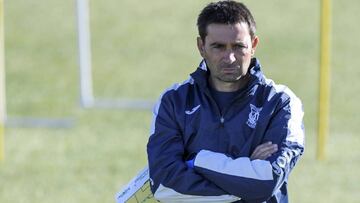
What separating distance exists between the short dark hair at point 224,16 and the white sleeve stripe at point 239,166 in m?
0.54

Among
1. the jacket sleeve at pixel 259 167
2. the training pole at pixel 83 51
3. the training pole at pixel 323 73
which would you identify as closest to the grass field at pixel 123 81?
the training pole at pixel 323 73

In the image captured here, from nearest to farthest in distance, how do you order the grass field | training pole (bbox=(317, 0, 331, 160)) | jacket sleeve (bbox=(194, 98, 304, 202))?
jacket sleeve (bbox=(194, 98, 304, 202)) → the grass field → training pole (bbox=(317, 0, 331, 160))

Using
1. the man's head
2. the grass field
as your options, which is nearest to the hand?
the man's head

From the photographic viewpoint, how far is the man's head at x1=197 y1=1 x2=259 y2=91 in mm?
4992

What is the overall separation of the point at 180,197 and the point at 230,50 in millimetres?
680

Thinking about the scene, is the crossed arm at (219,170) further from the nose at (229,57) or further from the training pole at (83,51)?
the training pole at (83,51)

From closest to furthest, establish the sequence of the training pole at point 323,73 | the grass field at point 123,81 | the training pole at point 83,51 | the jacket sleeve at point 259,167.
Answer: the jacket sleeve at point 259,167, the grass field at point 123,81, the training pole at point 323,73, the training pole at point 83,51

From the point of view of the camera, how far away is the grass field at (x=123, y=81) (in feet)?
35.2

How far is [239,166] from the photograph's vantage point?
4949 mm

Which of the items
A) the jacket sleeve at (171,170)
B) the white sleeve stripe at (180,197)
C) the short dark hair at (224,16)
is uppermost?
the short dark hair at (224,16)

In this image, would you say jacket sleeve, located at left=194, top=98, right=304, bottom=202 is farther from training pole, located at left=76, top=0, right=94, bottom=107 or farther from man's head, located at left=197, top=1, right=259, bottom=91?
training pole, located at left=76, top=0, right=94, bottom=107

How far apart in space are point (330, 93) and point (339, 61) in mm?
1650

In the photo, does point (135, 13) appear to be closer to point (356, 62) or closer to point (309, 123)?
point (356, 62)

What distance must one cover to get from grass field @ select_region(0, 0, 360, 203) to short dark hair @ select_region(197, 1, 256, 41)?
4.78m
